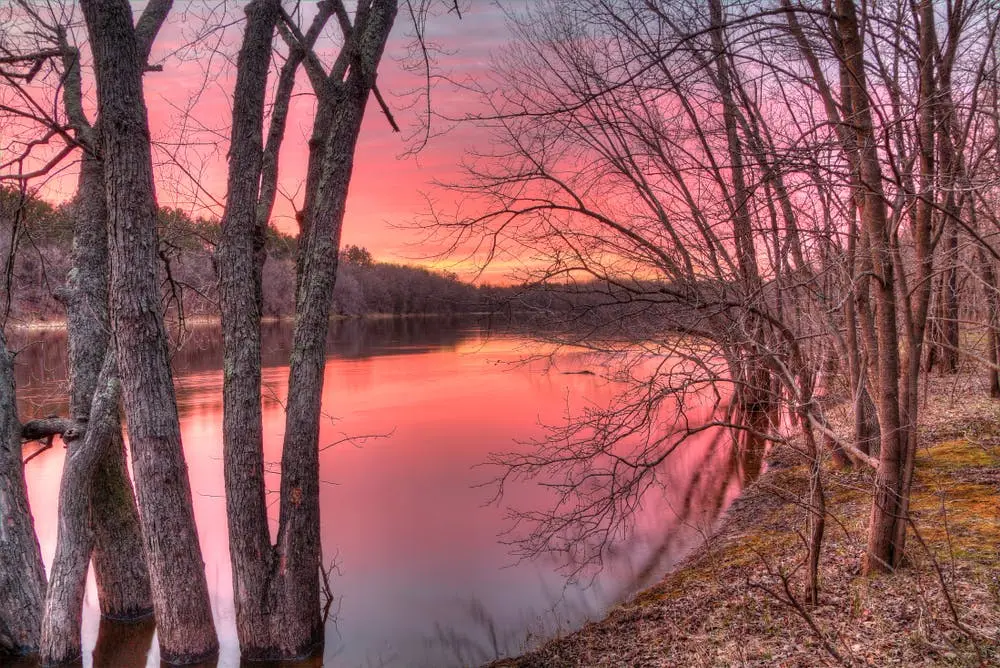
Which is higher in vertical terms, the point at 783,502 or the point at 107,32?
the point at 107,32

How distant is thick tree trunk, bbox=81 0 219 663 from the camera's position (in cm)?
535

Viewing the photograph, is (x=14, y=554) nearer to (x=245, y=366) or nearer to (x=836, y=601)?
(x=245, y=366)

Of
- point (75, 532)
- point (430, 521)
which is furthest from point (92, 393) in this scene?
point (430, 521)

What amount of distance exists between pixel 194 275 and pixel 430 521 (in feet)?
17.1

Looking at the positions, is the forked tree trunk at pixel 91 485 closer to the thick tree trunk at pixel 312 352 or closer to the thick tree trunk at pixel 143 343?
the thick tree trunk at pixel 143 343

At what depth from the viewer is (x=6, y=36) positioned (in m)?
6.05

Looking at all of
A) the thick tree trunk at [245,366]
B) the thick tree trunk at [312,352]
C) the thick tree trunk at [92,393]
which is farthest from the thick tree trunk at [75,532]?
the thick tree trunk at [312,352]

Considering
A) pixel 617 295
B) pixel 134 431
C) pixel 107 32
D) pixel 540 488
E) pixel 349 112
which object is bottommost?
pixel 540 488

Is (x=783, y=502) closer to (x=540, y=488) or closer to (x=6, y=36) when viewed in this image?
(x=540, y=488)

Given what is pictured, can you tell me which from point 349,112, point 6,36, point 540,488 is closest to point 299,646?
point 349,112

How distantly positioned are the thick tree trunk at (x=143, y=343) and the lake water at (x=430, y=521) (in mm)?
844

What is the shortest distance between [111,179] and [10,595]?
3555 mm

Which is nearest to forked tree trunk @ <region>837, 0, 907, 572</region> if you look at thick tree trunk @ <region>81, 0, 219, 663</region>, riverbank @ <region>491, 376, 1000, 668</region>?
riverbank @ <region>491, 376, 1000, 668</region>

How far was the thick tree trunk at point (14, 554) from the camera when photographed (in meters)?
5.76
